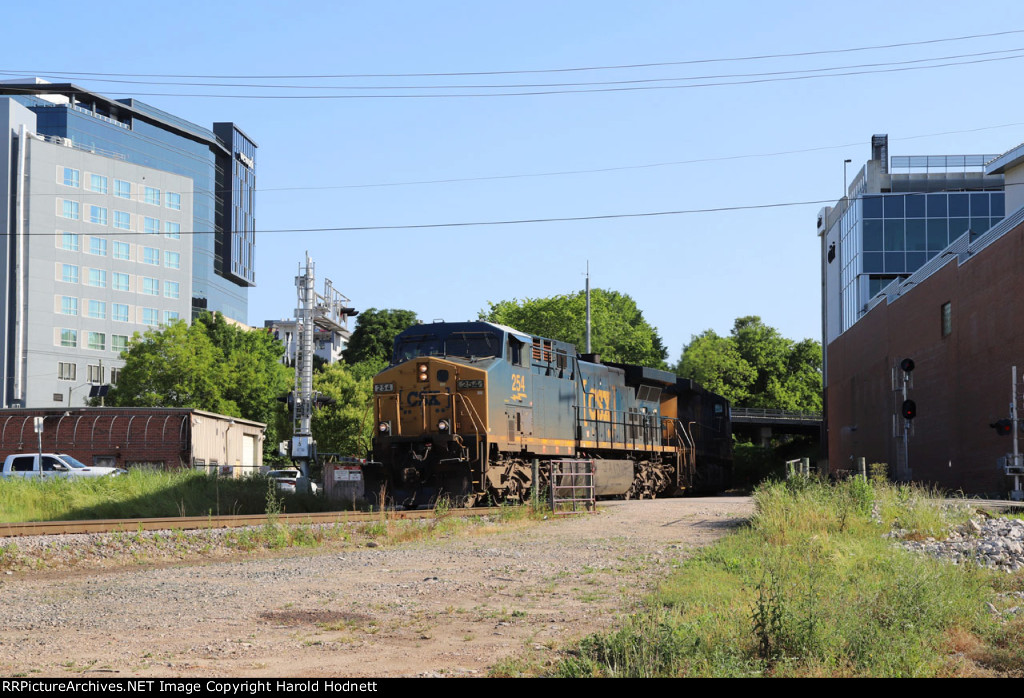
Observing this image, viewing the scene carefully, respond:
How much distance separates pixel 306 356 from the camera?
39375 millimetres

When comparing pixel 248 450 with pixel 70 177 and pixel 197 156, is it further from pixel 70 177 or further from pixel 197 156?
pixel 197 156

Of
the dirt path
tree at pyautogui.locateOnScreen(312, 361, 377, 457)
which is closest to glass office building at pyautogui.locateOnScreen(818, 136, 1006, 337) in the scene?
tree at pyautogui.locateOnScreen(312, 361, 377, 457)

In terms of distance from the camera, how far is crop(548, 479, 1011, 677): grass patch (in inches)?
266

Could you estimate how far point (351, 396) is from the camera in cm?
6588

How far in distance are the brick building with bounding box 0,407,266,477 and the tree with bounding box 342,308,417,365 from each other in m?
45.2

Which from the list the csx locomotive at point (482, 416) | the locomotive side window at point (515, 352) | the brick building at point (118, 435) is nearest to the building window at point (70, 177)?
the brick building at point (118, 435)

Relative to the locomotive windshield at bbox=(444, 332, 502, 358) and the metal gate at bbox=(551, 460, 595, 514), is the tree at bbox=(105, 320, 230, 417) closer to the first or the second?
the locomotive windshield at bbox=(444, 332, 502, 358)

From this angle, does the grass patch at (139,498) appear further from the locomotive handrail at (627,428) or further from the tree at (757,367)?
the tree at (757,367)

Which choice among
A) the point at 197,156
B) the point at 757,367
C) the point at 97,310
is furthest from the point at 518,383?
the point at 197,156

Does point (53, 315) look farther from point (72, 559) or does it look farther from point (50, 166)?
point (72, 559)

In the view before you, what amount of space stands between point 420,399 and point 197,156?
3791 inches

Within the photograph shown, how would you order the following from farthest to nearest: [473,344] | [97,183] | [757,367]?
1. [757,367]
2. [97,183]
3. [473,344]
